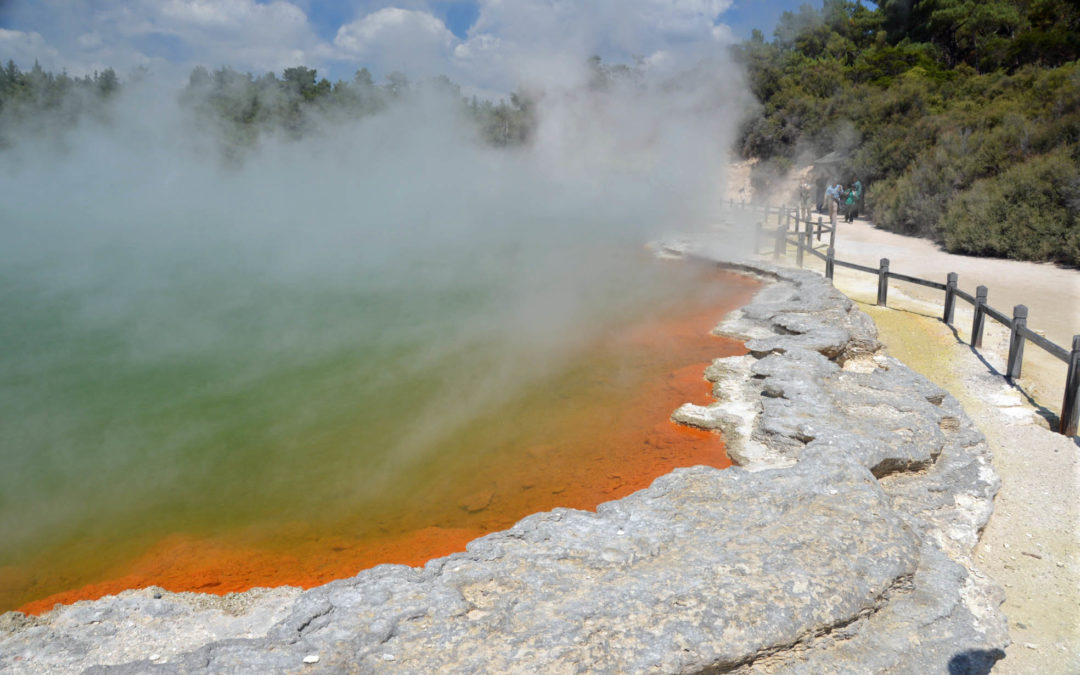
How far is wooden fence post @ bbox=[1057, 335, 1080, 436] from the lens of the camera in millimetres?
4191

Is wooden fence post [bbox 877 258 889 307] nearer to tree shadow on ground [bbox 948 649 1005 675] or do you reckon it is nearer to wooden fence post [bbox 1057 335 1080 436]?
wooden fence post [bbox 1057 335 1080 436]

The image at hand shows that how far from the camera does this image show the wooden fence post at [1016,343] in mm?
5051

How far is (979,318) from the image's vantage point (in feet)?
19.2

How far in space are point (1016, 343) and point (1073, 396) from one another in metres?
0.99

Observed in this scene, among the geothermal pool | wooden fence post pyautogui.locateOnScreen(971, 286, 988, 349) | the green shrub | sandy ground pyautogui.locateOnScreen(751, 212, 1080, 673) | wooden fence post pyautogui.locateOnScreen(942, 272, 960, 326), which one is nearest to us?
sandy ground pyautogui.locateOnScreen(751, 212, 1080, 673)

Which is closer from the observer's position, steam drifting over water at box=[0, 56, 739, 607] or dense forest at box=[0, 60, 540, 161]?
steam drifting over water at box=[0, 56, 739, 607]

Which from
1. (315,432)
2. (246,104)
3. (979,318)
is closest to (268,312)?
(315,432)

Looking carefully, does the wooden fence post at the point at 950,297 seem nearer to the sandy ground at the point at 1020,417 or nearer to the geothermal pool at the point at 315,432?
the sandy ground at the point at 1020,417

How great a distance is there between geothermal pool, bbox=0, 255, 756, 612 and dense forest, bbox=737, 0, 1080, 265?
4.53 metres

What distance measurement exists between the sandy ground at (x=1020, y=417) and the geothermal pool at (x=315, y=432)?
144 cm

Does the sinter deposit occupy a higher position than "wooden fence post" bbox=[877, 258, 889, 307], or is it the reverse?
"wooden fence post" bbox=[877, 258, 889, 307]

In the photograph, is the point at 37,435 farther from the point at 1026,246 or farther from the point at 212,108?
the point at 212,108

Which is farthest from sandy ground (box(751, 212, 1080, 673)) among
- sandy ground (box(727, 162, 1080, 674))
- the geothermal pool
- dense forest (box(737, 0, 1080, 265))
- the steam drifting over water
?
the steam drifting over water

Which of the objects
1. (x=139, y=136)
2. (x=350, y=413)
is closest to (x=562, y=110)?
(x=139, y=136)
